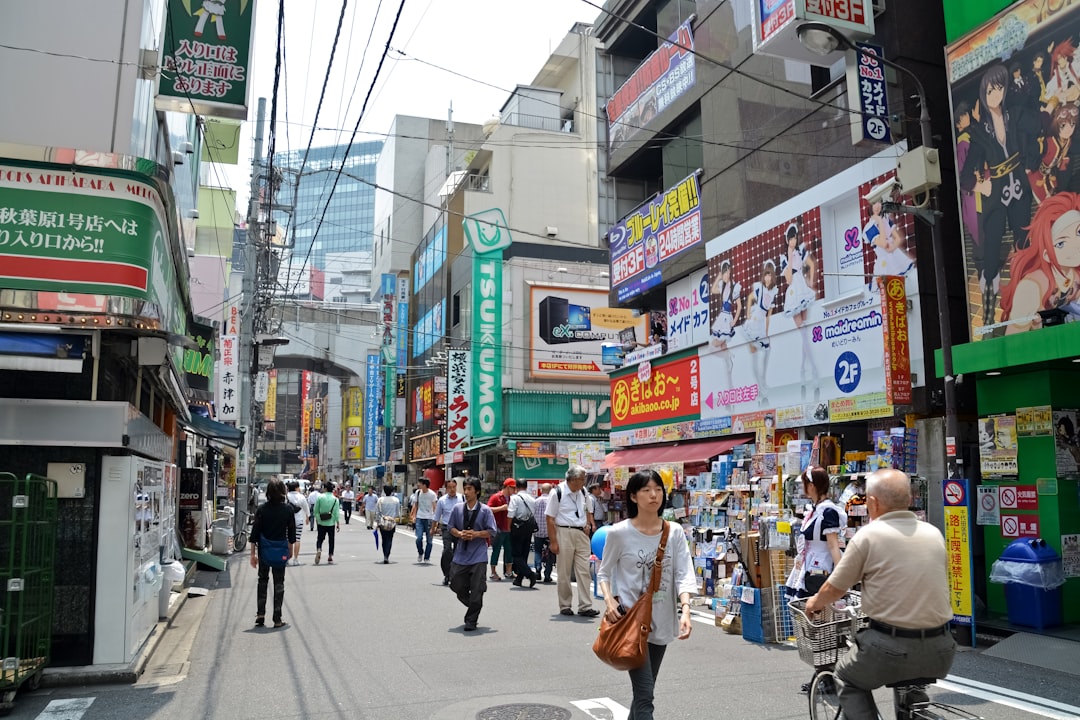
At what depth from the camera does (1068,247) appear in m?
9.41

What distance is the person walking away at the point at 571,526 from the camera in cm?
1138

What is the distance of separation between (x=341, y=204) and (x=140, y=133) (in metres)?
168

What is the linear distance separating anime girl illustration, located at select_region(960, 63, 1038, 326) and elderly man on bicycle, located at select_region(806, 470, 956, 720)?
7.51m

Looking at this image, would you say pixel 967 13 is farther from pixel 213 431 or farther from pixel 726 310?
pixel 213 431

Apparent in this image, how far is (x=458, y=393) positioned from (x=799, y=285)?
22.1 meters

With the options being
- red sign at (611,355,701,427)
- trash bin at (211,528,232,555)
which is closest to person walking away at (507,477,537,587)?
red sign at (611,355,701,427)

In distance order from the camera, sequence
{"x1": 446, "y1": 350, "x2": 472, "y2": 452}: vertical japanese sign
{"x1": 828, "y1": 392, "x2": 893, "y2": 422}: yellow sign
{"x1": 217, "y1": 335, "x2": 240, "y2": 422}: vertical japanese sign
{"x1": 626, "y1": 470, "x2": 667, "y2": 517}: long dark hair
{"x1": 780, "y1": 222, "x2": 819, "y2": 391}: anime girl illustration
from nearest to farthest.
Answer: {"x1": 626, "y1": 470, "x2": 667, "y2": 517}: long dark hair, {"x1": 828, "y1": 392, "x2": 893, "y2": 422}: yellow sign, {"x1": 780, "y1": 222, "x2": 819, "y2": 391}: anime girl illustration, {"x1": 217, "y1": 335, "x2": 240, "y2": 422}: vertical japanese sign, {"x1": 446, "y1": 350, "x2": 472, "y2": 452}: vertical japanese sign

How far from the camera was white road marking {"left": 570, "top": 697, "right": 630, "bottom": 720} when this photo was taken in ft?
20.0

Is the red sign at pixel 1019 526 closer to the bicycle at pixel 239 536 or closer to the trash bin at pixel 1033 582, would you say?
the trash bin at pixel 1033 582

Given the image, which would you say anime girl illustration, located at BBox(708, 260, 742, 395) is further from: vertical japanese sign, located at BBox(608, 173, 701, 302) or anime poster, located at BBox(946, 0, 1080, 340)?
anime poster, located at BBox(946, 0, 1080, 340)

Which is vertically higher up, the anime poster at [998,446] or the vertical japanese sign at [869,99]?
the vertical japanese sign at [869,99]

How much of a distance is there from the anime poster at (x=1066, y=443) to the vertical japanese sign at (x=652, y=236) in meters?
9.14

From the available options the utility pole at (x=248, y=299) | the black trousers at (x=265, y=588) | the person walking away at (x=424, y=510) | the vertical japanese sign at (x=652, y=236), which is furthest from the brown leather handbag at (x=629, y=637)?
the utility pole at (x=248, y=299)

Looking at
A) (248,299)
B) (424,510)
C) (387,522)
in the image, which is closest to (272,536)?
(387,522)
